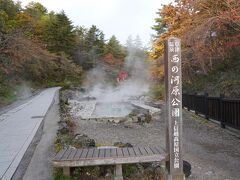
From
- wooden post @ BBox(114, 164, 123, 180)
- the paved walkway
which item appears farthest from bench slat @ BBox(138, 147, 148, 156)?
the paved walkway

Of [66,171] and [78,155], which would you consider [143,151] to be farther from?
[66,171]

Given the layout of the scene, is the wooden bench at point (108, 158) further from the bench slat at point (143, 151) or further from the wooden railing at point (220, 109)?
the wooden railing at point (220, 109)

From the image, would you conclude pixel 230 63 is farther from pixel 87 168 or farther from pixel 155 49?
pixel 87 168

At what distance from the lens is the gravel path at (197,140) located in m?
6.11

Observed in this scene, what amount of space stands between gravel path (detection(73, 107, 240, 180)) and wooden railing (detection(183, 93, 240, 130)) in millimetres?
350

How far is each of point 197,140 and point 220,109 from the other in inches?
93.6

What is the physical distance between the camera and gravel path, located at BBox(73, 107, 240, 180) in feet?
20.1

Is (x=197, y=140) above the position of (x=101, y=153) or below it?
below

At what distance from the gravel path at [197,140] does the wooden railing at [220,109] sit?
35 centimetres

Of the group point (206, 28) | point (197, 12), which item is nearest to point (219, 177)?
point (206, 28)

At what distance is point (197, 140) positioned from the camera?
9.02 metres

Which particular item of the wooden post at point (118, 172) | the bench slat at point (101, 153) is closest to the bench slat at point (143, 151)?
the wooden post at point (118, 172)

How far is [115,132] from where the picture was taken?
1055 centimetres

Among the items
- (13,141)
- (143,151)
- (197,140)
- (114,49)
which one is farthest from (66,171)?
(114,49)
